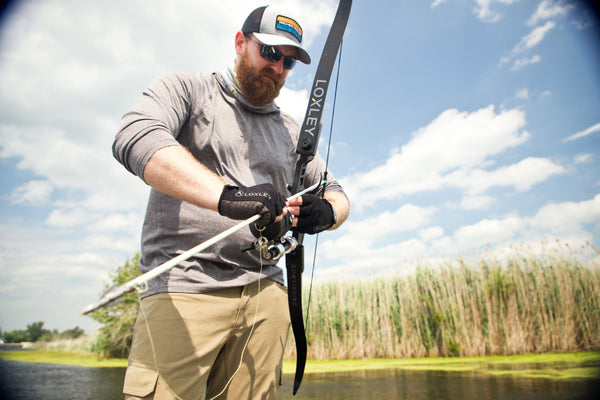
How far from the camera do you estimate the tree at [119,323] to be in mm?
8686

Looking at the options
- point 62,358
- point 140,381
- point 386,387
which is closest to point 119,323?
point 62,358

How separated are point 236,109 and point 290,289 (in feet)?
3.02

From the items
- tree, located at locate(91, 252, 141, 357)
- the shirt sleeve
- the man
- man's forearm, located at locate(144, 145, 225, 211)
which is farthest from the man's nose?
tree, located at locate(91, 252, 141, 357)

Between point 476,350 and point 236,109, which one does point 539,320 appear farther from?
point 236,109

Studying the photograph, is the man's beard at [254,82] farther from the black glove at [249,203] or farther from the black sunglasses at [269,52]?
the black glove at [249,203]

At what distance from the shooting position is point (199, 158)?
1422mm

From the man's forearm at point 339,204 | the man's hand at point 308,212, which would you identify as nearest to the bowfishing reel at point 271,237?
the man's hand at point 308,212

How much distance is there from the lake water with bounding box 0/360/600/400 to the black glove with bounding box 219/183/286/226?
11.7ft

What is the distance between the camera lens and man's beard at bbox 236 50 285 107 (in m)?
1.55

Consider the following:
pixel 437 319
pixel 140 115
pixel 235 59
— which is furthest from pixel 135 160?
pixel 437 319

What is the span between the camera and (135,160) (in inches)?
41.5

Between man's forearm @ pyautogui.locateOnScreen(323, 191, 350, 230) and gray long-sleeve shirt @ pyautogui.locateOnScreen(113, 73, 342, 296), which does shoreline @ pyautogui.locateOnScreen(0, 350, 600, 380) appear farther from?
gray long-sleeve shirt @ pyautogui.locateOnScreen(113, 73, 342, 296)

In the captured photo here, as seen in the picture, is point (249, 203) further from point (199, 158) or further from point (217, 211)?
point (199, 158)

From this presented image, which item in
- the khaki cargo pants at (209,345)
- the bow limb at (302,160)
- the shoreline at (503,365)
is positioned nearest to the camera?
the khaki cargo pants at (209,345)
